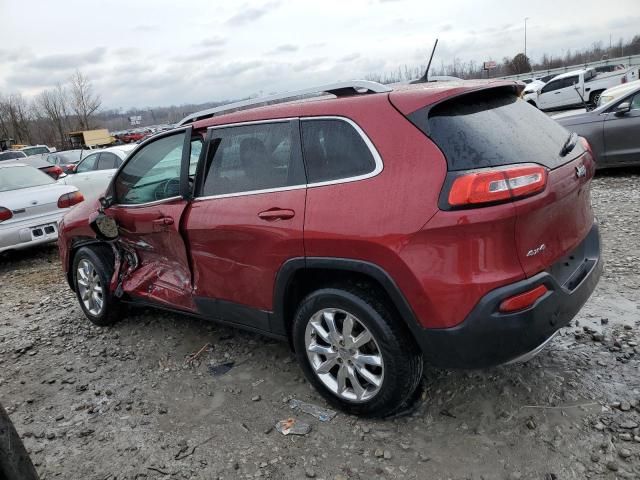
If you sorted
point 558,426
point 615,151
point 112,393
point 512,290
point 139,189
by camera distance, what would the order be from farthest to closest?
1. point 615,151
2. point 139,189
3. point 112,393
4. point 558,426
5. point 512,290

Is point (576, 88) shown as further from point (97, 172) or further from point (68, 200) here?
point (68, 200)

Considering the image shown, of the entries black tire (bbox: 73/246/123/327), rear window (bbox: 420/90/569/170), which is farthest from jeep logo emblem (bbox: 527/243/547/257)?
black tire (bbox: 73/246/123/327)

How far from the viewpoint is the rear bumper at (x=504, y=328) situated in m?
2.30

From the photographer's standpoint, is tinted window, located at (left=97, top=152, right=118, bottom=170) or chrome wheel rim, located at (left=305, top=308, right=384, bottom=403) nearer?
chrome wheel rim, located at (left=305, top=308, right=384, bottom=403)

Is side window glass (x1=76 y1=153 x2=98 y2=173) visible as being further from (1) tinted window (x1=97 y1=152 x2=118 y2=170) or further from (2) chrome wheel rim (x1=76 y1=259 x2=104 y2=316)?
(2) chrome wheel rim (x1=76 y1=259 x2=104 y2=316)

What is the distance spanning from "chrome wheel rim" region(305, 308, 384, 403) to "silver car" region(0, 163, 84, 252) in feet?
18.4

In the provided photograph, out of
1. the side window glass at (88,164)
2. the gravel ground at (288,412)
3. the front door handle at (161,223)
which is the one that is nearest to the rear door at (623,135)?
the gravel ground at (288,412)

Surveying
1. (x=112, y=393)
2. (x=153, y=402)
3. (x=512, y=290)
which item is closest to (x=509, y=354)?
A: (x=512, y=290)

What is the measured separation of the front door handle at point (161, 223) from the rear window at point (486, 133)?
6.33 feet

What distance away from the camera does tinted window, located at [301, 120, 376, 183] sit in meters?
2.60

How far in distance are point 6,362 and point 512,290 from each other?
4.03m

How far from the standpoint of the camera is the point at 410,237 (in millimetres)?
2352

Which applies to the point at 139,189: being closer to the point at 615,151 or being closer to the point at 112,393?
the point at 112,393

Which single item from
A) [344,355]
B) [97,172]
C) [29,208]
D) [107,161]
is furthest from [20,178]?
[344,355]
